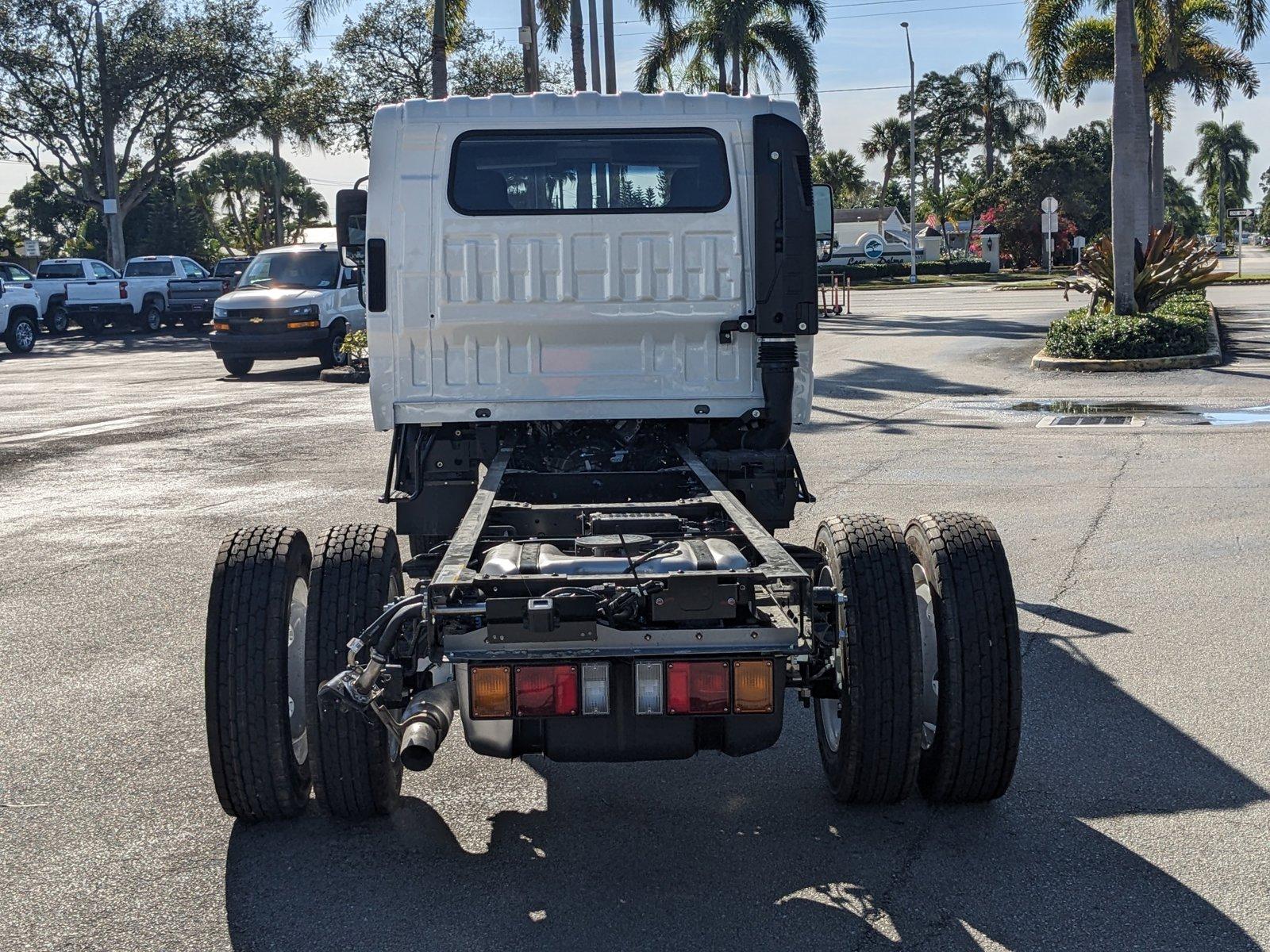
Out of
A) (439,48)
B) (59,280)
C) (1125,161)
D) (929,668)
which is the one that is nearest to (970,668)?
(929,668)

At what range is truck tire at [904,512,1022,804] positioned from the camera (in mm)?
4531

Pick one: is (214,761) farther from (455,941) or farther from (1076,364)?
(1076,364)

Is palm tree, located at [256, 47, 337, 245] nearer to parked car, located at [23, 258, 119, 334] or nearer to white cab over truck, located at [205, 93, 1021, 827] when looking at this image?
parked car, located at [23, 258, 119, 334]

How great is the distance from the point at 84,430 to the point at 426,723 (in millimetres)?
14095

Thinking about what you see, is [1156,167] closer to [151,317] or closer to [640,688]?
[151,317]

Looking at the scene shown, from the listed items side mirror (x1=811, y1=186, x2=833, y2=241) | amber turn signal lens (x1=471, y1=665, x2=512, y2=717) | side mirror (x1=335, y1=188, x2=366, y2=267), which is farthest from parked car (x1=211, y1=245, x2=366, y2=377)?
amber turn signal lens (x1=471, y1=665, x2=512, y2=717)

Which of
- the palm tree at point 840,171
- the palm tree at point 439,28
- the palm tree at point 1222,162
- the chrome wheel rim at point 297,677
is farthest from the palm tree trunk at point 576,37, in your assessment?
the palm tree at point 1222,162

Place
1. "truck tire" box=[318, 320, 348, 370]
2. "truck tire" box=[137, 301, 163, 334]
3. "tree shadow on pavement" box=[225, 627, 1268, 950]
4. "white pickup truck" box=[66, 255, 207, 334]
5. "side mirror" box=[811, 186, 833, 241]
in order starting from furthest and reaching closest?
1. "truck tire" box=[137, 301, 163, 334]
2. "white pickup truck" box=[66, 255, 207, 334]
3. "truck tire" box=[318, 320, 348, 370]
4. "side mirror" box=[811, 186, 833, 241]
5. "tree shadow on pavement" box=[225, 627, 1268, 950]

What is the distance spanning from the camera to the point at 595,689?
13.2 ft

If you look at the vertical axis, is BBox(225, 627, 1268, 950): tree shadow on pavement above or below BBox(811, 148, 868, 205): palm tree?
below

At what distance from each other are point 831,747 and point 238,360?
20.6 meters

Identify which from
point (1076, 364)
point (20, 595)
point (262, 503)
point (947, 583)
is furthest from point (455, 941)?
point (1076, 364)

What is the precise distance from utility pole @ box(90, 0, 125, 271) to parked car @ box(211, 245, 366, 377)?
70.7 ft

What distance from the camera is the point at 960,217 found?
321 feet
